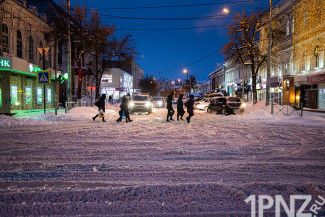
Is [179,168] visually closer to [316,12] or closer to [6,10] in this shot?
A: [6,10]

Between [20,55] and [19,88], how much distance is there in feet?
Result: 9.81

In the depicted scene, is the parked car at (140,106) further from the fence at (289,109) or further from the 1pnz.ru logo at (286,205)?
the 1pnz.ru logo at (286,205)

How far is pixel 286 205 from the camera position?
3.32 metres

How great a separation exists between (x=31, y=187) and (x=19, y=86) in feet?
71.2

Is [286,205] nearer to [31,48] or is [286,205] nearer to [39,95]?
[31,48]

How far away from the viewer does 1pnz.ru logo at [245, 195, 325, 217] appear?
312cm

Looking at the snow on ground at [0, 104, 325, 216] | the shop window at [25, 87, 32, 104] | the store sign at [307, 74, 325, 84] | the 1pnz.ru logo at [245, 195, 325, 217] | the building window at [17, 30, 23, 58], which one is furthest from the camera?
the shop window at [25, 87, 32, 104]

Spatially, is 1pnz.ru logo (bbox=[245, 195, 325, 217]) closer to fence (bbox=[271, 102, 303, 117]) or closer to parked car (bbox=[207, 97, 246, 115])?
fence (bbox=[271, 102, 303, 117])

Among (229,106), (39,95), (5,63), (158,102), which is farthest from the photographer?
(158,102)

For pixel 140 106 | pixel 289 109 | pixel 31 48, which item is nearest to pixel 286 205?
pixel 289 109

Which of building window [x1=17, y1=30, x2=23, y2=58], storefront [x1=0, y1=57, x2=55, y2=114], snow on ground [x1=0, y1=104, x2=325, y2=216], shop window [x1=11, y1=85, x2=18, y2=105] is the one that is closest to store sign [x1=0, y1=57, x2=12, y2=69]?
storefront [x1=0, y1=57, x2=55, y2=114]

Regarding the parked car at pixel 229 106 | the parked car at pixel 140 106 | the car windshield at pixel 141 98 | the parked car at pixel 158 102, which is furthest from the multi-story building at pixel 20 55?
the parked car at pixel 158 102

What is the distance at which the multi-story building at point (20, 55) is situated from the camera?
749 inches

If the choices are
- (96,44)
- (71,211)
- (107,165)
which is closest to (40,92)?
(96,44)
